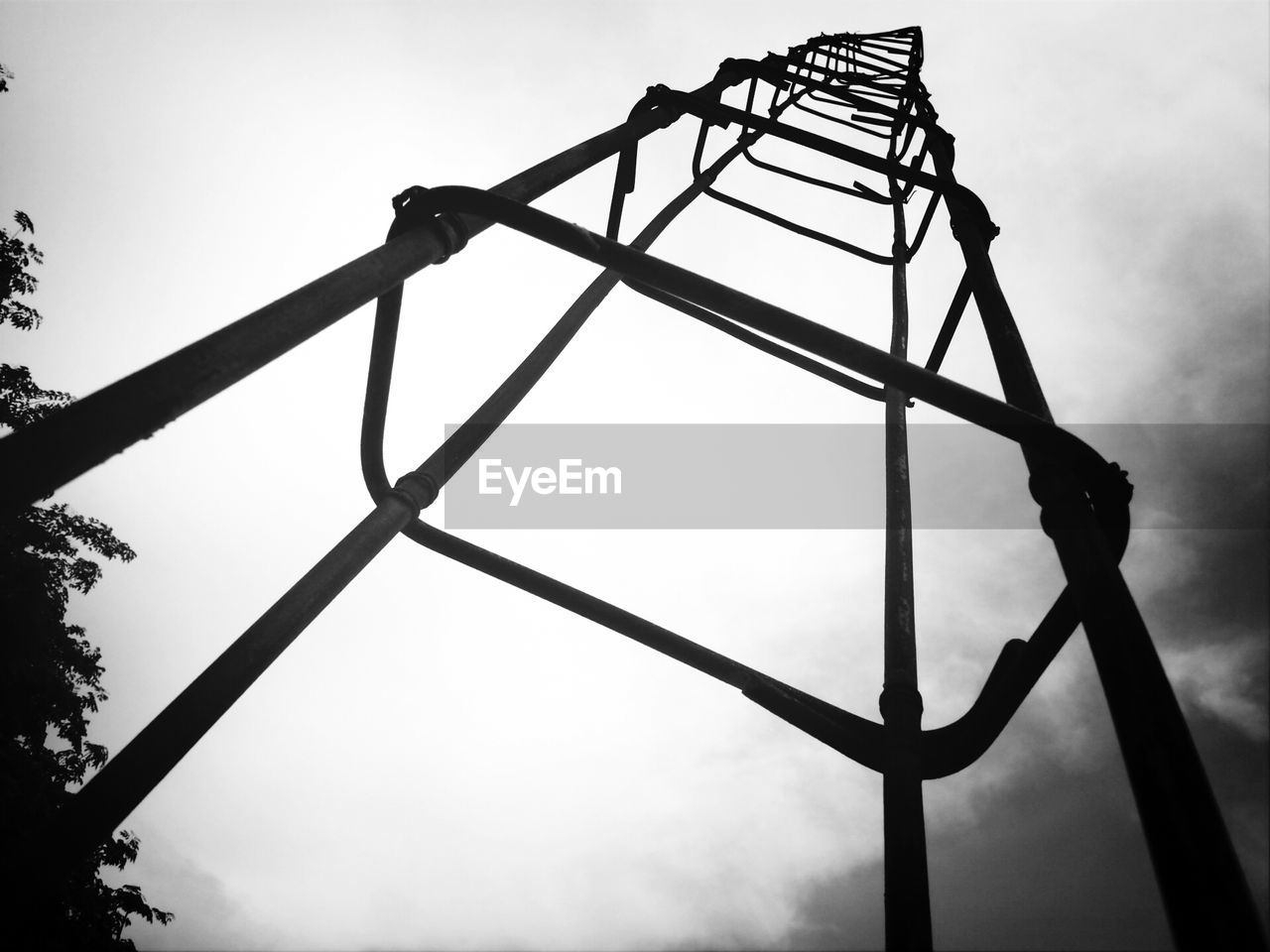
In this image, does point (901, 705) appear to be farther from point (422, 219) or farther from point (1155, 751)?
point (422, 219)

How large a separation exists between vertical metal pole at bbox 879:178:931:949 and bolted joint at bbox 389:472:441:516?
1387mm

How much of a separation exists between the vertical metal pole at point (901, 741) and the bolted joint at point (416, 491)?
1.39 meters


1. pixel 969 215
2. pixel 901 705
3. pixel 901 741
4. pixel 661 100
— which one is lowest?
pixel 901 741

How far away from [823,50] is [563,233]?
184 inches

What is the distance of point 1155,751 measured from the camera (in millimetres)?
870

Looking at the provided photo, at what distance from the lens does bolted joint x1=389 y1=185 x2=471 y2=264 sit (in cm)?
145

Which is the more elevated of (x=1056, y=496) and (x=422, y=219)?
(x=422, y=219)

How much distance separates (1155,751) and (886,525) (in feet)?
4.56

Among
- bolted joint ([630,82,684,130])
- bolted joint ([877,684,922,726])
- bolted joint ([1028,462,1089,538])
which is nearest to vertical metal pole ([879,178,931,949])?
bolted joint ([877,684,922,726])

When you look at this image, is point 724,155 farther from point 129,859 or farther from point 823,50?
point 129,859

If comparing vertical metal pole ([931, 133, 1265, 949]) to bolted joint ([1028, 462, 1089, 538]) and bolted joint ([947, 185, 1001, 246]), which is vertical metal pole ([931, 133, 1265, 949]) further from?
bolted joint ([947, 185, 1001, 246])

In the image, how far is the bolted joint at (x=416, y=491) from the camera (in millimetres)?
1865

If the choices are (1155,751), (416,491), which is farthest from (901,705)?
(416,491)

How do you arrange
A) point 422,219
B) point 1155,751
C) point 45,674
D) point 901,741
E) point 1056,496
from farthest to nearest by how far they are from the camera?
1. point 45,674
2. point 901,741
3. point 422,219
4. point 1056,496
5. point 1155,751
